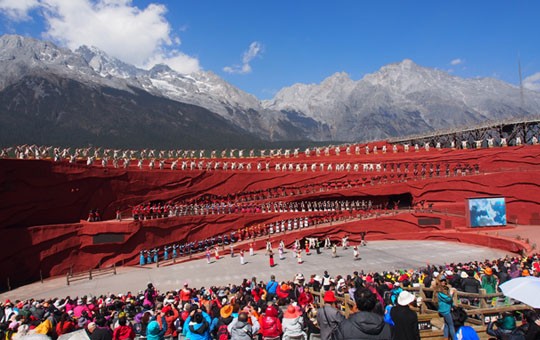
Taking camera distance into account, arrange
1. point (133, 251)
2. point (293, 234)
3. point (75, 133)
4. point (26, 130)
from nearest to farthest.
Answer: point (133, 251)
point (293, 234)
point (26, 130)
point (75, 133)

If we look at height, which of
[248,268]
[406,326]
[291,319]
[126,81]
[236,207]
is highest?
[126,81]

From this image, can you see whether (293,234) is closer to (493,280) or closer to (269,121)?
(493,280)

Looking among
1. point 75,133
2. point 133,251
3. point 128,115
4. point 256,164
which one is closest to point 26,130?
point 75,133

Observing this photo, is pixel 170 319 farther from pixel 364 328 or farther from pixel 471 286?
pixel 471 286

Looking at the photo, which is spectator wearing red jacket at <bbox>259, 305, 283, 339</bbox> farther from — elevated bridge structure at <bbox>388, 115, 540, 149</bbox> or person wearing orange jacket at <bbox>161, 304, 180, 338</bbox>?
elevated bridge structure at <bbox>388, 115, 540, 149</bbox>

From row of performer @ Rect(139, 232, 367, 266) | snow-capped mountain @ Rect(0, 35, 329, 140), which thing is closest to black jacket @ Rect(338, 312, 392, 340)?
row of performer @ Rect(139, 232, 367, 266)

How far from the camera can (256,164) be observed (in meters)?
46.0

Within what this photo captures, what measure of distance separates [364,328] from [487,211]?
97.7 ft

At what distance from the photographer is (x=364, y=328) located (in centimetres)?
455

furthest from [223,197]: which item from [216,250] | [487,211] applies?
[487,211]

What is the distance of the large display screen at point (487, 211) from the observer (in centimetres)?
2997

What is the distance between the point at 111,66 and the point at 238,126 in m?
80.0

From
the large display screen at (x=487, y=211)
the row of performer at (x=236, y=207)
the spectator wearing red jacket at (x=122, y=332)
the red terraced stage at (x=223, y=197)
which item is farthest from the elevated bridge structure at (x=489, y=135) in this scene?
the spectator wearing red jacket at (x=122, y=332)

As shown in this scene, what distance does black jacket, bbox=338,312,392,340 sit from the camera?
4.55 meters
